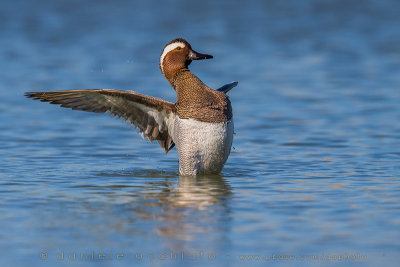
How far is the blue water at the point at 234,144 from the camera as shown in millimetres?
5824

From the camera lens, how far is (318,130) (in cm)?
1126

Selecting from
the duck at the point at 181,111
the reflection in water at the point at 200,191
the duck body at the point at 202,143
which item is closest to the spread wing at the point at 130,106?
the duck at the point at 181,111

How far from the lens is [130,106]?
28.8 feet

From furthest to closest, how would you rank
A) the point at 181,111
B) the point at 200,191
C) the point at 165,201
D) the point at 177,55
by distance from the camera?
1. the point at 177,55
2. the point at 181,111
3. the point at 200,191
4. the point at 165,201

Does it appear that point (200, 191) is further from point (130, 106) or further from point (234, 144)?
point (234, 144)

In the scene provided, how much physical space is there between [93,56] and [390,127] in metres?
8.48

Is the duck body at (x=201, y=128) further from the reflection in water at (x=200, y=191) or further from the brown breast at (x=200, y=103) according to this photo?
the reflection in water at (x=200, y=191)

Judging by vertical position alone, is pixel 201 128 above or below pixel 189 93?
below

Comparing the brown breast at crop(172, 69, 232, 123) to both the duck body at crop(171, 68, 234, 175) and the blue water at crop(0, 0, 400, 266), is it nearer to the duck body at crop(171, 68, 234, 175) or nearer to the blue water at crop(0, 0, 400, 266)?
the duck body at crop(171, 68, 234, 175)

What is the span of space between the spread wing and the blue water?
0.47 metres

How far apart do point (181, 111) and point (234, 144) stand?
2437 millimetres

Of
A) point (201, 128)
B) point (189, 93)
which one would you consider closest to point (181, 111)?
point (189, 93)

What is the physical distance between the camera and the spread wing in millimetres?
8508

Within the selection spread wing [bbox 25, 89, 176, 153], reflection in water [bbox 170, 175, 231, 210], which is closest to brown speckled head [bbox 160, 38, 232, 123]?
spread wing [bbox 25, 89, 176, 153]
